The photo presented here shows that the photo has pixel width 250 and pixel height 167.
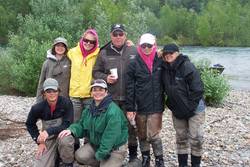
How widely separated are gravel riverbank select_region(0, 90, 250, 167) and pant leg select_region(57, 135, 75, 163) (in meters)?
1.31

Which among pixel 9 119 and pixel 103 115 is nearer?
pixel 103 115

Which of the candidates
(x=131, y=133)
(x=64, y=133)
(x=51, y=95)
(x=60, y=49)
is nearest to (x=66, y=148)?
(x=64, y=133)

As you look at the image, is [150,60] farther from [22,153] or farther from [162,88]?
[22,153]

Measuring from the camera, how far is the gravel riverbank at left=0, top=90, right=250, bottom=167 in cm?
732

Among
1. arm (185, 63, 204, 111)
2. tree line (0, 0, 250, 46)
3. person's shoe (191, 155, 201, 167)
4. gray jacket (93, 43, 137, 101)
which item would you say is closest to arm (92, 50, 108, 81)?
gray jacket (93, 43, 137, 101)

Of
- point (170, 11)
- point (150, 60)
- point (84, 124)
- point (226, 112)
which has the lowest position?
point (226, 112)

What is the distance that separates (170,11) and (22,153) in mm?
72258

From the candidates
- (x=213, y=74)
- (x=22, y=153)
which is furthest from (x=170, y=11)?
(x=22, y=153)

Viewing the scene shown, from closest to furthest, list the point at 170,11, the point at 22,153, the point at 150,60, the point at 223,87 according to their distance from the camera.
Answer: the point at 150,60 < the point at 22,153 < the point at 223,87 < the point at 170,11

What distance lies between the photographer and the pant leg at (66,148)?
589 cm

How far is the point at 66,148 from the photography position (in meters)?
5.91

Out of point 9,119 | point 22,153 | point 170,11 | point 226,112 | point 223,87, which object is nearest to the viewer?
point 22,153

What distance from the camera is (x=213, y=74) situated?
14.6m

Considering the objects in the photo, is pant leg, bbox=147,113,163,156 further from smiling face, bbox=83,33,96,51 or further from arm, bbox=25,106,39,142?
arm, bbox=25,106,39,142
